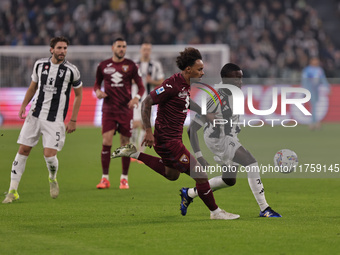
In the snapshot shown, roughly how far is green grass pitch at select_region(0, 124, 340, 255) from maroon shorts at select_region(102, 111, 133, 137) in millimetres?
920

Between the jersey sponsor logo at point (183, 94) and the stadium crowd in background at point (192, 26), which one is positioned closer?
the jersey sponsor logo at point (183, 94)

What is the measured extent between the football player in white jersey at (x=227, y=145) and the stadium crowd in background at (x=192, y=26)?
17.7m

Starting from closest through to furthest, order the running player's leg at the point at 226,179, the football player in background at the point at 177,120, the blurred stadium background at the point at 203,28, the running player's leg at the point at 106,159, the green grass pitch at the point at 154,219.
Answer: the green grass pitch at the point at 154,219
the football player in background at the point at 177,120
the running player's leg at the point at 226,179
the running player's leg at the point at 106,159
the blurred stadium background at the point at 203,28

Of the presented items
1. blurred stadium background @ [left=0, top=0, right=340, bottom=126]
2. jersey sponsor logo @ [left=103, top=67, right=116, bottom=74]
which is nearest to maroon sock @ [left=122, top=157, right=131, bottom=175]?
jersey sponsor logo @ [left=103, top=67, right=116, bottom=74]

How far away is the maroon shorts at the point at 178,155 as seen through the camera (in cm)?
773

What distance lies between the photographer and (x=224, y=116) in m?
8.08

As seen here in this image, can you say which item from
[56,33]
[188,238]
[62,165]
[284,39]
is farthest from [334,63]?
[188,238]

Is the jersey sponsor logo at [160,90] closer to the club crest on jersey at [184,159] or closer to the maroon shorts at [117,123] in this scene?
the club crest on jersey at [184,159]

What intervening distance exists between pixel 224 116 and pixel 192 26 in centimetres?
2060

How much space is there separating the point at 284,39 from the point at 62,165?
16628 mm

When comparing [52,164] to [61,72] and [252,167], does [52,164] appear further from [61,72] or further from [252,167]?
[252,167]

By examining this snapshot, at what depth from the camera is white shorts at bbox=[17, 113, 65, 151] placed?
30.4 ft

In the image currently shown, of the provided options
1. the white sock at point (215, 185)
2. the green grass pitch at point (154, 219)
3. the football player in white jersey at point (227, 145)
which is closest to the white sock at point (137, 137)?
the green grass pitch at point (154, 219)

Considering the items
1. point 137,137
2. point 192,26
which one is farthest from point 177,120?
point 192,26
